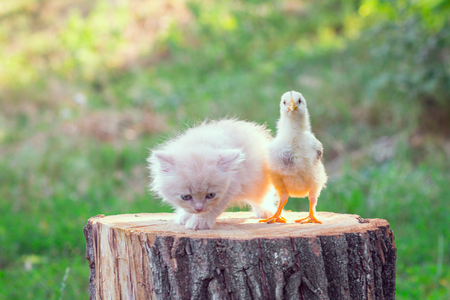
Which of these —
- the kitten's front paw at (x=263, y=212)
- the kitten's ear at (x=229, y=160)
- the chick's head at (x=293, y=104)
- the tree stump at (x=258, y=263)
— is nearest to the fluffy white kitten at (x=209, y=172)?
the kitten's ear at (x=229, y=160)

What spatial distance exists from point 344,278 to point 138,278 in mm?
1219

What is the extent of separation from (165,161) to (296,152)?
90cm

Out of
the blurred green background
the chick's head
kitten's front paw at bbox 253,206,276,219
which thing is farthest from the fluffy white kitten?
the blurred green background

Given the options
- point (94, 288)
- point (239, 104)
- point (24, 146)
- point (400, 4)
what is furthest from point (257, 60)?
point (94, 288)

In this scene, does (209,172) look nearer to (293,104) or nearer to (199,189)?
(199,189)

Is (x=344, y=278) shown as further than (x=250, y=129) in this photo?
No

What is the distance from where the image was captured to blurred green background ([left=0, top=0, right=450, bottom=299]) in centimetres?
545

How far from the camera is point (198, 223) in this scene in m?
2.64

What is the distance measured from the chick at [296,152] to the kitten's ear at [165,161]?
697 mm

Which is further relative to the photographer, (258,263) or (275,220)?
(275,220)


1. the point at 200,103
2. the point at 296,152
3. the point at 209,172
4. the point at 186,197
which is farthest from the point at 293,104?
the point at 200,103

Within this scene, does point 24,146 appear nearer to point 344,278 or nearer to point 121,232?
point 121,232

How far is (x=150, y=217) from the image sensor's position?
10.4 feet

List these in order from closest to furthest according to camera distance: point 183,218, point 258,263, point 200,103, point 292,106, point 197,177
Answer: point 258,263 → point 197,177 → point 292,106 → point 183,218 → point 200,103
